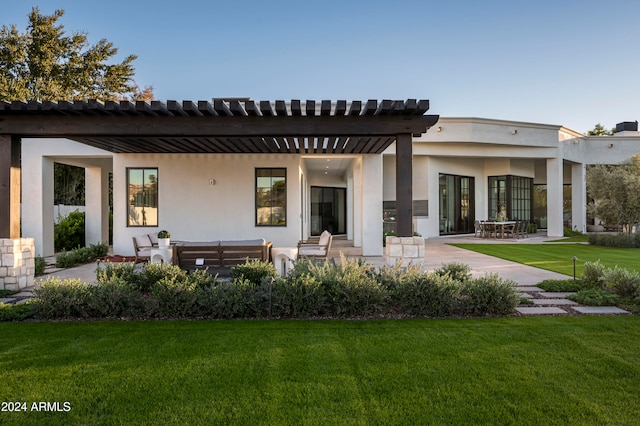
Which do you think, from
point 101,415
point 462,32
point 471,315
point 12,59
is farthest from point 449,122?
point 12,59

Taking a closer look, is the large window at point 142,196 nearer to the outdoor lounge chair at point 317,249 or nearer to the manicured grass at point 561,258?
the outdoor lounge chair at point 317,249

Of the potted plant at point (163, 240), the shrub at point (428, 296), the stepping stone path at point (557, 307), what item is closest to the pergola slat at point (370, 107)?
the shrub at point (428, 296)

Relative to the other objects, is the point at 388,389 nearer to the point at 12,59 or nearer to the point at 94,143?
the point at 94,143

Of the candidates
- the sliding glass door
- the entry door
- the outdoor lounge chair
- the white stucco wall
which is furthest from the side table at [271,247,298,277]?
the sliding glass door

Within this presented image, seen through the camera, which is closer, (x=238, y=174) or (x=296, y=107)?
(x=296, y=107)

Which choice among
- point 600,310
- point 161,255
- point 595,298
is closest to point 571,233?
point 595,298

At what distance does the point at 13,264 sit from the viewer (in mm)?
6895

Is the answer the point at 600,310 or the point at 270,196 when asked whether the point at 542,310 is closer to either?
the point at 600,310

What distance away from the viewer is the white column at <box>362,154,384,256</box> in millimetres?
12031

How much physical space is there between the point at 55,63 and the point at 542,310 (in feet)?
89.1

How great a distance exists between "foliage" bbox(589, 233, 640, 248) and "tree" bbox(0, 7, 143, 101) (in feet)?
89.4

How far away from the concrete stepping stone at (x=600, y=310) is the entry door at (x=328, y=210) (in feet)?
49.7

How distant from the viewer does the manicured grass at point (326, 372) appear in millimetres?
2723

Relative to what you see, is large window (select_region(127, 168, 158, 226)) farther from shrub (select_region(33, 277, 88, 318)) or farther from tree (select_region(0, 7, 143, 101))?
tree (select_region(0, 7, 143, 101))
